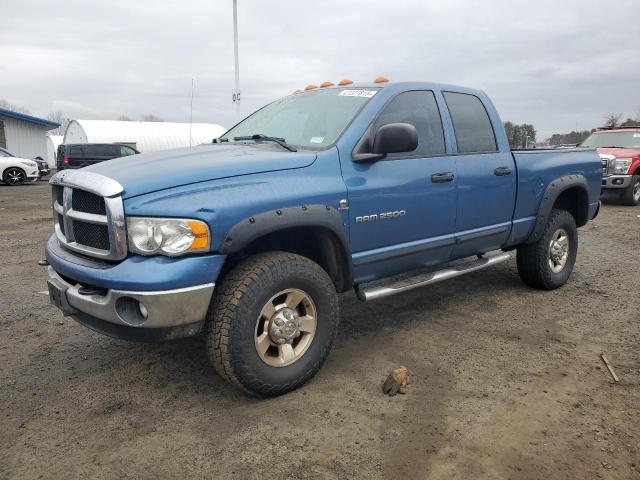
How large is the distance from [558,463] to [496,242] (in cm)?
240

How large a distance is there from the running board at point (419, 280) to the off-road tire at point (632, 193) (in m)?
9.38

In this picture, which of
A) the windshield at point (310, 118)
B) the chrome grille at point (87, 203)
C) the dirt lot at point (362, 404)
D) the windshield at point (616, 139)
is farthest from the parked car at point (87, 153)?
the chrome grille at point (87, 203)

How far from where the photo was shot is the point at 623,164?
11.8 metres

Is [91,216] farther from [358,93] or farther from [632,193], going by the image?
[632,193]

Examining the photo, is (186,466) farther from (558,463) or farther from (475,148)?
(475,148)

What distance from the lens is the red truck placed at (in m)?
11.8

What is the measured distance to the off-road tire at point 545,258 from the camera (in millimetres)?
4934

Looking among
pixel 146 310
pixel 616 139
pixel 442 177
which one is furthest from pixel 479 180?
pixel 616 139

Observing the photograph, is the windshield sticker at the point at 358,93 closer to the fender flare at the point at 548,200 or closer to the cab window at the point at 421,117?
the cab window at the point at 421,117

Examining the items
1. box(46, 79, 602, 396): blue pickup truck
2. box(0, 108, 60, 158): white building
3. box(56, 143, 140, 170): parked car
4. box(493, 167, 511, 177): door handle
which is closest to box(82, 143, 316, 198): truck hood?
box(46, 79, 602, 396): blue pickup truck

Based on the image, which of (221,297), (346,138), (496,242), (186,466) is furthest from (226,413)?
(496,242)

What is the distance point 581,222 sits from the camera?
17.9 ft

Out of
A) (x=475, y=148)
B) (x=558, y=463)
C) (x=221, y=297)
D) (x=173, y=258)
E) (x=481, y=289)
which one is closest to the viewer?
(x=558, y=463)

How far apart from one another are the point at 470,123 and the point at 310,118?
1464mm
